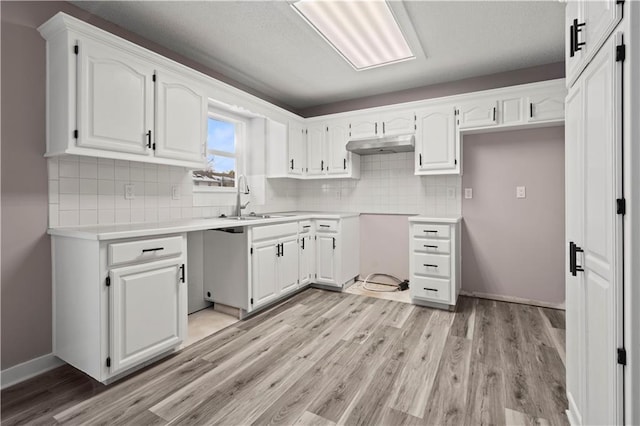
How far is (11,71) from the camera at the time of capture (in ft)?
6.14

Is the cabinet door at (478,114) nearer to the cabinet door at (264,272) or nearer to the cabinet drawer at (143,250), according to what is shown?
the cabinet door at (264,272)

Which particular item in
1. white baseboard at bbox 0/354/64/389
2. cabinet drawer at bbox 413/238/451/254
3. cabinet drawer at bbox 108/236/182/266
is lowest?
white baseboard at bbox 0/354/64/389

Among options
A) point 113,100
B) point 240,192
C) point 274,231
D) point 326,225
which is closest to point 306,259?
point 326,225

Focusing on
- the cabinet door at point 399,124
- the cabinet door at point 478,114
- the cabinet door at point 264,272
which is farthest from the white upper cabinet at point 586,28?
the cabinet door at point 264,272

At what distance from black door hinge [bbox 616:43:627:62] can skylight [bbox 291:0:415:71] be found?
65.8 inches

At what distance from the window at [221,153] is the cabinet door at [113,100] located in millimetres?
939

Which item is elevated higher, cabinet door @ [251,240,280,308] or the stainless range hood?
the stainless range hood

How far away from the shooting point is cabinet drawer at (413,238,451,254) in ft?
10.1

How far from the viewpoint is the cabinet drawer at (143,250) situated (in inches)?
70.8

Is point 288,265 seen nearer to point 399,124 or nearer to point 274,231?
point 274,231

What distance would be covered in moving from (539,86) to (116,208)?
12.7ft

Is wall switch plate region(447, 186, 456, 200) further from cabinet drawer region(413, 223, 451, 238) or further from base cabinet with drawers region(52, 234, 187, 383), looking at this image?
base cabinet with drawers region(52, 234, 187, 383)

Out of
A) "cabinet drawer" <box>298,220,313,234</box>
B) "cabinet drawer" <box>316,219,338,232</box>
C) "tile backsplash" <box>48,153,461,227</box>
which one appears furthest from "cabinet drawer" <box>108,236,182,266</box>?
"cabinet drawer" <box>316,219,338,232</box>

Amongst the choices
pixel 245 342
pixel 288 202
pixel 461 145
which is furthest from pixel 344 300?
pixel 461 145
